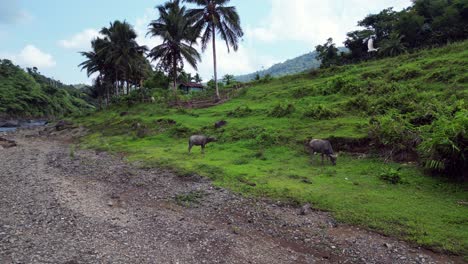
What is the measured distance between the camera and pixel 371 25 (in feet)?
217

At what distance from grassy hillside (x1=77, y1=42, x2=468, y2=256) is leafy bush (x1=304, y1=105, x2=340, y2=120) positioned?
7 cm

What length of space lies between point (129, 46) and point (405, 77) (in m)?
38.3

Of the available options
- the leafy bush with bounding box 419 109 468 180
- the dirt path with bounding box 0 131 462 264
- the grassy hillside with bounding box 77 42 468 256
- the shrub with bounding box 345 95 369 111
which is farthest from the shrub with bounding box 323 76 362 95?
the dirt path with bounding box 0 131 462 264

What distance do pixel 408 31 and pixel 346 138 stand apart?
42.4 m

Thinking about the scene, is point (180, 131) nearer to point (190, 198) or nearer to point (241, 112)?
point (241, 112)

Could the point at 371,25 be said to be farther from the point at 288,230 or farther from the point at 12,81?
the point at 12,81

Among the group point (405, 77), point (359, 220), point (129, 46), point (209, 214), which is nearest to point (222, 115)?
point (405, 77)

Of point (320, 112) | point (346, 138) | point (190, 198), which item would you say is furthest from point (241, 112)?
point (190, 198)

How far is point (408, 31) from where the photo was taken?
2031 inches

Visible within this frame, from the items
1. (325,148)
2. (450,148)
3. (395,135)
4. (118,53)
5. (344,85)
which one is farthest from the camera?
(118,53)

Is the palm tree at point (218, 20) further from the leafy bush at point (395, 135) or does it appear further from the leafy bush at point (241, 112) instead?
the leafy bush at point (395, 135)

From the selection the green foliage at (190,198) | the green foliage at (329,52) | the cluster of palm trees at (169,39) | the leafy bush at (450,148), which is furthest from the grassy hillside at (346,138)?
the green foliage at (329,52)

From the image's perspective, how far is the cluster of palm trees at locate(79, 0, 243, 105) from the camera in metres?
36.5

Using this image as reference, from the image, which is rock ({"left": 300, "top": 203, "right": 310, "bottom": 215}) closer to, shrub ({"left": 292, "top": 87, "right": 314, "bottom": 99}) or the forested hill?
shrub ({"left": 292, "top": 87, "right": 314, "bottom": 99})
